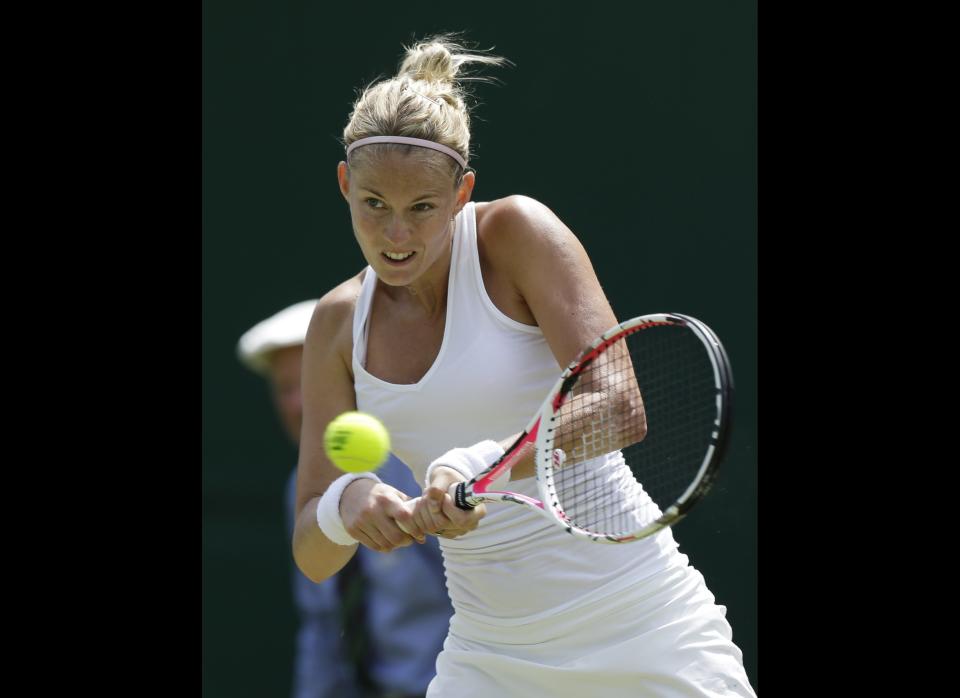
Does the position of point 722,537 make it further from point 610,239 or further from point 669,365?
point 669,365

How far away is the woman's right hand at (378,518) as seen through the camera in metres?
1.62

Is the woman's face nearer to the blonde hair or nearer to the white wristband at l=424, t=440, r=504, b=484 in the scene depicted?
the blonde hair

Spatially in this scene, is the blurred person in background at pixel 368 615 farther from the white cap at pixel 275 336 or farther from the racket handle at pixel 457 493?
the racket handle at pixel 457 493

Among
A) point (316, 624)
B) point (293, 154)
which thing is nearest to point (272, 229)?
point (293, 154)

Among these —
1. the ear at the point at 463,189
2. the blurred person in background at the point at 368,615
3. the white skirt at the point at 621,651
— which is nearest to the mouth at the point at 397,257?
the ear at the point at 463,189

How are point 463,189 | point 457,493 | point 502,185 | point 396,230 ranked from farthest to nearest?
1. point 502,185
2. point 463,189
3. point 396,230
4. point 457,493

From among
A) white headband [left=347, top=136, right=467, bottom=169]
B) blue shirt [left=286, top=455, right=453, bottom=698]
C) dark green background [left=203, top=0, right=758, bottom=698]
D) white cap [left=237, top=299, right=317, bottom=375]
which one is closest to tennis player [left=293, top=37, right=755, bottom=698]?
white headband [left=347, top=136, right=467, bottom=169]

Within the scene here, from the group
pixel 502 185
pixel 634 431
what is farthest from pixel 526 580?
pixel 502 185

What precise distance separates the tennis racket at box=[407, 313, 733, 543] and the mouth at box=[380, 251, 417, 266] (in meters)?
0.29

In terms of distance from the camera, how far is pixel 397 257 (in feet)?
5.71

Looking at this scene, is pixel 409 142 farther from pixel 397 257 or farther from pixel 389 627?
pixel 389 627

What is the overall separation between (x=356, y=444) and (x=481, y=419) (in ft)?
0.65

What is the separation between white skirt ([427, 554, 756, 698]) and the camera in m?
1.68

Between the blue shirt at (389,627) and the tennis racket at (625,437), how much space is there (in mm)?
770
